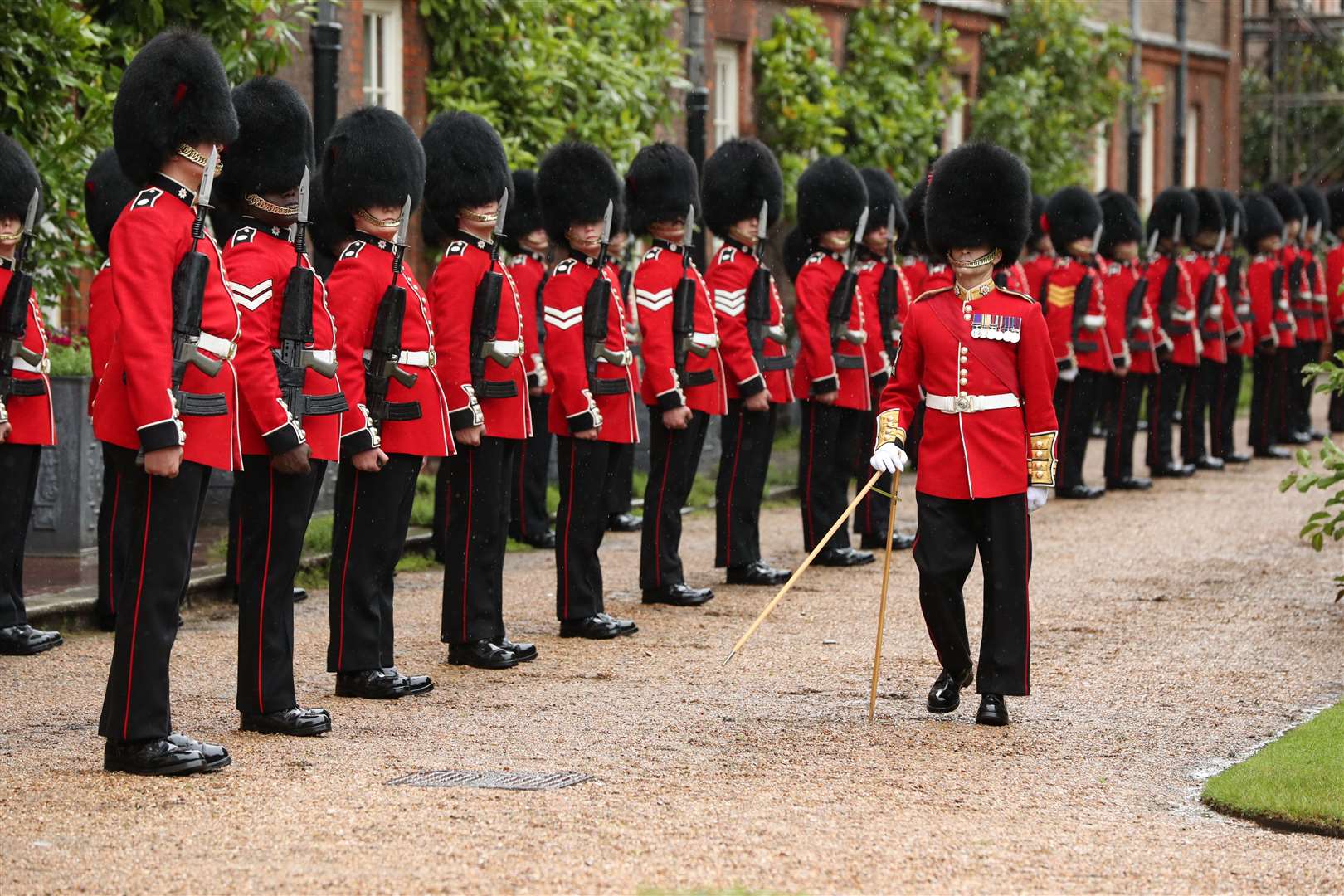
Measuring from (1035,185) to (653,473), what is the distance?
14262 millimetres

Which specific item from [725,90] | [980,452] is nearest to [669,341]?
[980,452]

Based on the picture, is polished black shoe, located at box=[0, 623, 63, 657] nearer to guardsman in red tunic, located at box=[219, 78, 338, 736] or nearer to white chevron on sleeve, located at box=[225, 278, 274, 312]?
guardsman in red tunic, located at box=[219, 78, 338, 736]

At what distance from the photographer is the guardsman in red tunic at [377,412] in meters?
6.86

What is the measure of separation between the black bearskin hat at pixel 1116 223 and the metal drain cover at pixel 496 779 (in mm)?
9418

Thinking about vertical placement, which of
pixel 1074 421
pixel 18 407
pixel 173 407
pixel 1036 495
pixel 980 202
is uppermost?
pixel 980 202

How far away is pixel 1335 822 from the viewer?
17.7 ft

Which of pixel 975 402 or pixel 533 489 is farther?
pixel 533 489

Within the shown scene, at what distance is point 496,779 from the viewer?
18.8 feet

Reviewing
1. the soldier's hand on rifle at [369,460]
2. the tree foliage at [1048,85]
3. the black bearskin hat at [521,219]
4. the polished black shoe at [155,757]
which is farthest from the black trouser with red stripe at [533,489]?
the tree foliage at [1048,85]

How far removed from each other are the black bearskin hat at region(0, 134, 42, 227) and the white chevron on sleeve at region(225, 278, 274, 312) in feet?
7.14

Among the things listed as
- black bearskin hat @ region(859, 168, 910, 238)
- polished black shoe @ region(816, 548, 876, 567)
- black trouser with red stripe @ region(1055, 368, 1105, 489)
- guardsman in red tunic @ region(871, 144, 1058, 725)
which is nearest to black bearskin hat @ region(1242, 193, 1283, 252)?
black trouser with red stripe @ region(1055, 368, 1105, 489)

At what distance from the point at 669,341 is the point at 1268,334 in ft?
→ 28.5

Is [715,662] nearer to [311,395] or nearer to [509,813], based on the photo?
[311,395]

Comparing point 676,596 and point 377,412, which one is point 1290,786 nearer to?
point 377,412
